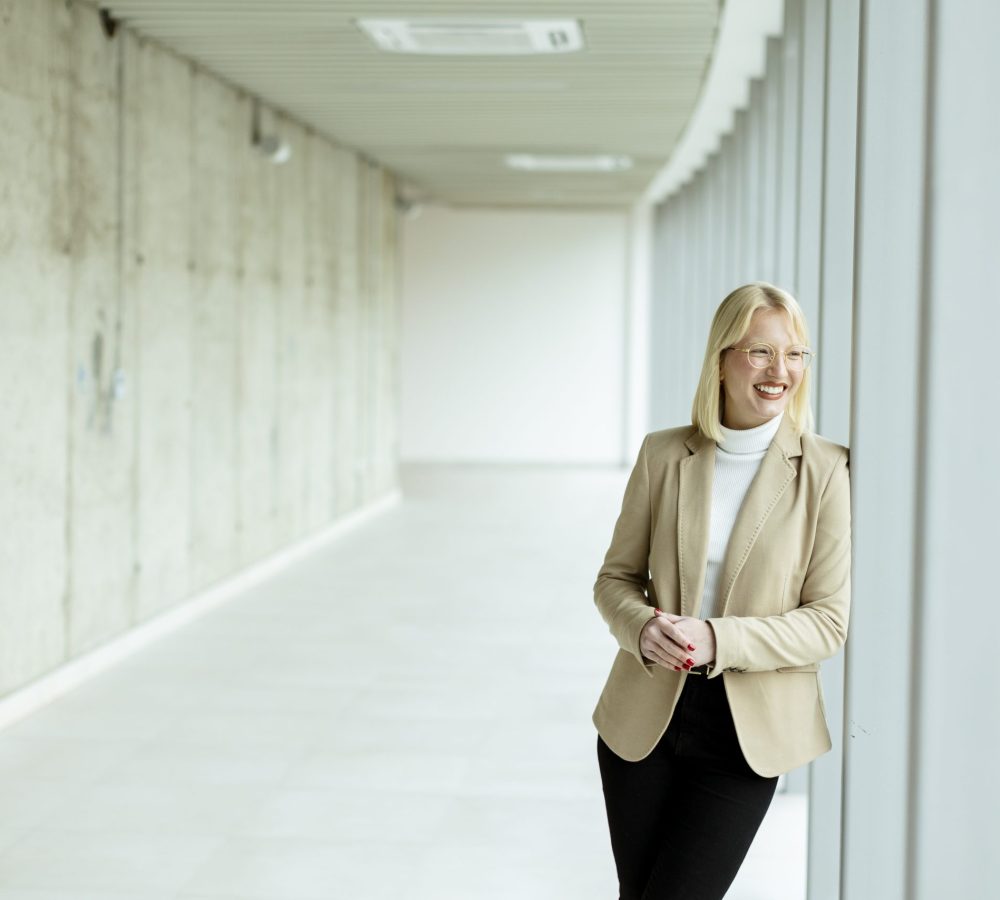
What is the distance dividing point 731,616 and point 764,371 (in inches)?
18.7

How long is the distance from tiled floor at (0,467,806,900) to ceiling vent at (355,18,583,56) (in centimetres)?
350

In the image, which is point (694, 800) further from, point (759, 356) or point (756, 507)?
point (759, 356)

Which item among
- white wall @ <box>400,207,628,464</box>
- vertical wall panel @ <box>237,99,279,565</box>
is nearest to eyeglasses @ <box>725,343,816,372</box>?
vertical wall panel @ <box>237,99,279,565</box>

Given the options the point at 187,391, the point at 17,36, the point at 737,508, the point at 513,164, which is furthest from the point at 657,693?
the point at 513,164

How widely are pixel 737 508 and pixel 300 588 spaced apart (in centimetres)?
728

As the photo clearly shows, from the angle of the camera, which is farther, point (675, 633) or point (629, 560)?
point (629, 560)

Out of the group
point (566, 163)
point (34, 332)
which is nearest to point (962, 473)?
point (34, 332)

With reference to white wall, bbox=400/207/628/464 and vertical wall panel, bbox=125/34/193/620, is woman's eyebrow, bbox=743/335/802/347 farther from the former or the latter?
white wall, bbox=400/207/628/464

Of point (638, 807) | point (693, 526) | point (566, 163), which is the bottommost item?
point (638, 807)

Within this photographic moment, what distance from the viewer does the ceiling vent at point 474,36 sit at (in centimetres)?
728

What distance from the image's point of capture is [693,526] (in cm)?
259

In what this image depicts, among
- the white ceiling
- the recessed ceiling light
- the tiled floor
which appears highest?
the recessed ceiling light

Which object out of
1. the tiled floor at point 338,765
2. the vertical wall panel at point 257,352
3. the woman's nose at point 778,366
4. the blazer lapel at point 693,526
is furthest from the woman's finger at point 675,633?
the vertical wall panel at point 257,352

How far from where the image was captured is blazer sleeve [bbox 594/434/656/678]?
2.68m
